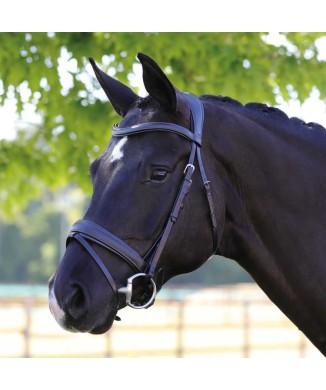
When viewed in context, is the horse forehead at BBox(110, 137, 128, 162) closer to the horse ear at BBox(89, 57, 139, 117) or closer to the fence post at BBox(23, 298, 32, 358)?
the horse ear at BBox(89, 57, 139, 117)

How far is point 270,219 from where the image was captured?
265 centimetres

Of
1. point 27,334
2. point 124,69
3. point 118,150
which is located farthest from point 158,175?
point 27,334

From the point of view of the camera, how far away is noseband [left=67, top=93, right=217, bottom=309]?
2348mm

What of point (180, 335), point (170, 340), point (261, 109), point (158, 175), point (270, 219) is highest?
point (261, 109)

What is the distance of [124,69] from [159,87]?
3.38m

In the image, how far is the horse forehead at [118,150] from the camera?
248 cm

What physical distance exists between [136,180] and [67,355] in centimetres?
938

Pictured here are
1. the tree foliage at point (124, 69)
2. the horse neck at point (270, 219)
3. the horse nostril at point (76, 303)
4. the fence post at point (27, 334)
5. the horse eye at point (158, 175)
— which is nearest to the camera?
the horse nostril at point (76, 303)

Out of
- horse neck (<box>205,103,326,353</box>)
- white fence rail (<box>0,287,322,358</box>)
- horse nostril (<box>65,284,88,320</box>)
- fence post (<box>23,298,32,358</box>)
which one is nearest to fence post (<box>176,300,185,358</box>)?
white fence rail (<box>0,287,322,358</box>)

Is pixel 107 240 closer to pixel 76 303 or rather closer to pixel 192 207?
pixel 76 303

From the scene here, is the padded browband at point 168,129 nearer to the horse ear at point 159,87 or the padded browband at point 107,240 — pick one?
the horse ear at point 159,87

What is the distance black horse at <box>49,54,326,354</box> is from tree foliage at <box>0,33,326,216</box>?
9.66 ft

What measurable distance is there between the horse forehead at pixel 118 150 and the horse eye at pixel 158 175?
143 millimetres

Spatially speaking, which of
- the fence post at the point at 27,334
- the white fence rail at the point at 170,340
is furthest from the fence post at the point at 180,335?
the fence post at the point at 27,334
